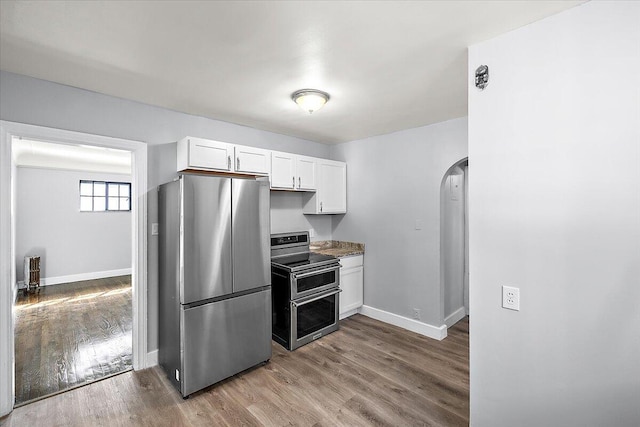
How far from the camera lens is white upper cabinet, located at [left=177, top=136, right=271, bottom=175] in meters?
2.83

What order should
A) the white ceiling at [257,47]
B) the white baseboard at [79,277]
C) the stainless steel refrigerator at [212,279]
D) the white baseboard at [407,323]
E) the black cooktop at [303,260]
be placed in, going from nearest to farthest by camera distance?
the white ceiling at [257,47]
the stainless steel refrigerator at [212,279]
the black cooktop at [303,260]
the white baseboard at [407,323]
the white baseboard at [79,277]

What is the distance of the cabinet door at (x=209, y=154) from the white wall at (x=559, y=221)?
91.2 inches

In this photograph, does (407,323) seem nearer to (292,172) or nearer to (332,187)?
(332,187)

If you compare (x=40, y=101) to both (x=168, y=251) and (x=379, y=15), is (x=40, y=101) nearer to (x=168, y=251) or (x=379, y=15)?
(x=168, y=251)

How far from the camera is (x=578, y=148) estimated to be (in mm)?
1404

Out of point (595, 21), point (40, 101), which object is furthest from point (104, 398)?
point (595, 21)

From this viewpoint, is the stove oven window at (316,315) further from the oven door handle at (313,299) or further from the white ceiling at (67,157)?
the white ceiling at (67,157)

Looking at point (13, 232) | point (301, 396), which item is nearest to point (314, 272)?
point (301, 396)

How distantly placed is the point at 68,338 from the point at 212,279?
246 centimetres

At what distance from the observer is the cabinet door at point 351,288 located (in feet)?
13.0

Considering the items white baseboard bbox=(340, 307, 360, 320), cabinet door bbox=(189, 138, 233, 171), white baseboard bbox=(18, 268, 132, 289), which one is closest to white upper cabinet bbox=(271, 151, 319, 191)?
cabinet door bbox=(189, 138, 233, 171)

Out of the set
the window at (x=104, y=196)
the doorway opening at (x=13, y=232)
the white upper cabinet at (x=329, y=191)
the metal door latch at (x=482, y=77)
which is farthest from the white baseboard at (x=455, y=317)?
the window at (x=104, y=196)

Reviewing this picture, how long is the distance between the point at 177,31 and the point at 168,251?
1.78m

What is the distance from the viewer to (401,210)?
3799mm
